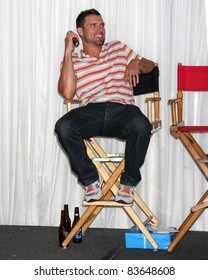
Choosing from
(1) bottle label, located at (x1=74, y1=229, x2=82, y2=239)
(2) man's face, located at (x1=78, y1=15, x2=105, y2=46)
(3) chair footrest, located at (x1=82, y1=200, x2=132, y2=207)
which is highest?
(2) man's face, located at (x1=78, y1=15, x2=105, y2=46)

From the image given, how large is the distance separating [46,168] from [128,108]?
106 cm

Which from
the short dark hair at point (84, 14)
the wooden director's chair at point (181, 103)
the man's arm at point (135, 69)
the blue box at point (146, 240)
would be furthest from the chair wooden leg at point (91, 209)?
the short dark hair at point (84, 14)

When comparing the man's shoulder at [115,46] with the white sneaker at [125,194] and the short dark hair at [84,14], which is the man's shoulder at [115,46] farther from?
the white sneaker at [125,194]

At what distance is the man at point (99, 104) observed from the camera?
3.27 metres

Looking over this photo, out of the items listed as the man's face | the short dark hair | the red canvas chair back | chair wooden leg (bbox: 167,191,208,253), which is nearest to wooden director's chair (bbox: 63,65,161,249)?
chair wooden leg (bbox: 167,191,208,253)

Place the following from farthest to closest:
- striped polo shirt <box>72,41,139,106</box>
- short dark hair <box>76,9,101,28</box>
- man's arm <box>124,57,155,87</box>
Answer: short dark hair <box>76,9,101,28</box>, striped polo shirt <box>72,41,139,106</box>, man's arm <box>124,57,155,87</box>

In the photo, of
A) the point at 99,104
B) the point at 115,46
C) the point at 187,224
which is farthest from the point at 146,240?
the point at 115,46

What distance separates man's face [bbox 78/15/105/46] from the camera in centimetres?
369

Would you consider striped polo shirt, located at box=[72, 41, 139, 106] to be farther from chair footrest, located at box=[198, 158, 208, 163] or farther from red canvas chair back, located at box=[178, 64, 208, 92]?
chair footrest, located at box=[198, 158, 208, 163]

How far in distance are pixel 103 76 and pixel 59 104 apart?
2.12ft

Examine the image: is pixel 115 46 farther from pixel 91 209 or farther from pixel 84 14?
pixel 91 209

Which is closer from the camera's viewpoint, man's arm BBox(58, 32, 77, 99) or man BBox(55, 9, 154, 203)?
man BBox(55, 9, 154, 203)
